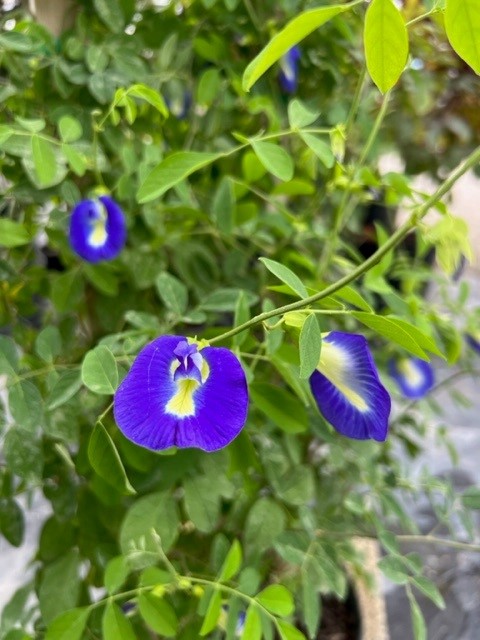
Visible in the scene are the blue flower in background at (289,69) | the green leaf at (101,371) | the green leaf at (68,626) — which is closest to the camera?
the green leaf at (101,371)

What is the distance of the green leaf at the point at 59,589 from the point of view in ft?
2.06

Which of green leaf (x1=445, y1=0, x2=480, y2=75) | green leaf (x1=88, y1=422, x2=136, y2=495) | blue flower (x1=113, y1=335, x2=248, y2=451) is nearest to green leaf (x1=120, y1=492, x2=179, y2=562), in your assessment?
green leaf (x1=88, y1=422, x2=136, y2=495)

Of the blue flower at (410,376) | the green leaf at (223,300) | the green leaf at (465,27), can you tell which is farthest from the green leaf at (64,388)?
the blue flower at (410,376)

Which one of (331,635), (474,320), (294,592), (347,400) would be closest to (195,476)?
(347,400)

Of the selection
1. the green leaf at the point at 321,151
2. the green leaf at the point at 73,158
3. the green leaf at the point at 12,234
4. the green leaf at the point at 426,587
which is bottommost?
the green leaf at the point at 426,587

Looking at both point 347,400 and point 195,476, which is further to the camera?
point 195,476

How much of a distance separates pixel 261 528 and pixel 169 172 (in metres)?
0.36

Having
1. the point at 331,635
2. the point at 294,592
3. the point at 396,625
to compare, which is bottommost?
the point at 396,625

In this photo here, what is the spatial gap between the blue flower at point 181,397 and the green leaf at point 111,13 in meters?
0.41

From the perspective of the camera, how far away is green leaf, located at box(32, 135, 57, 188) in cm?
54

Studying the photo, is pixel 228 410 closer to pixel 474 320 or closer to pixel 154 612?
pixel 154 612

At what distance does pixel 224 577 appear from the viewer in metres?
0.53

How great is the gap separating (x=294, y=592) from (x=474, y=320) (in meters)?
0.40

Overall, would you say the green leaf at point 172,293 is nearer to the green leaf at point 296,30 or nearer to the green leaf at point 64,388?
the green leaf at point 64,388
